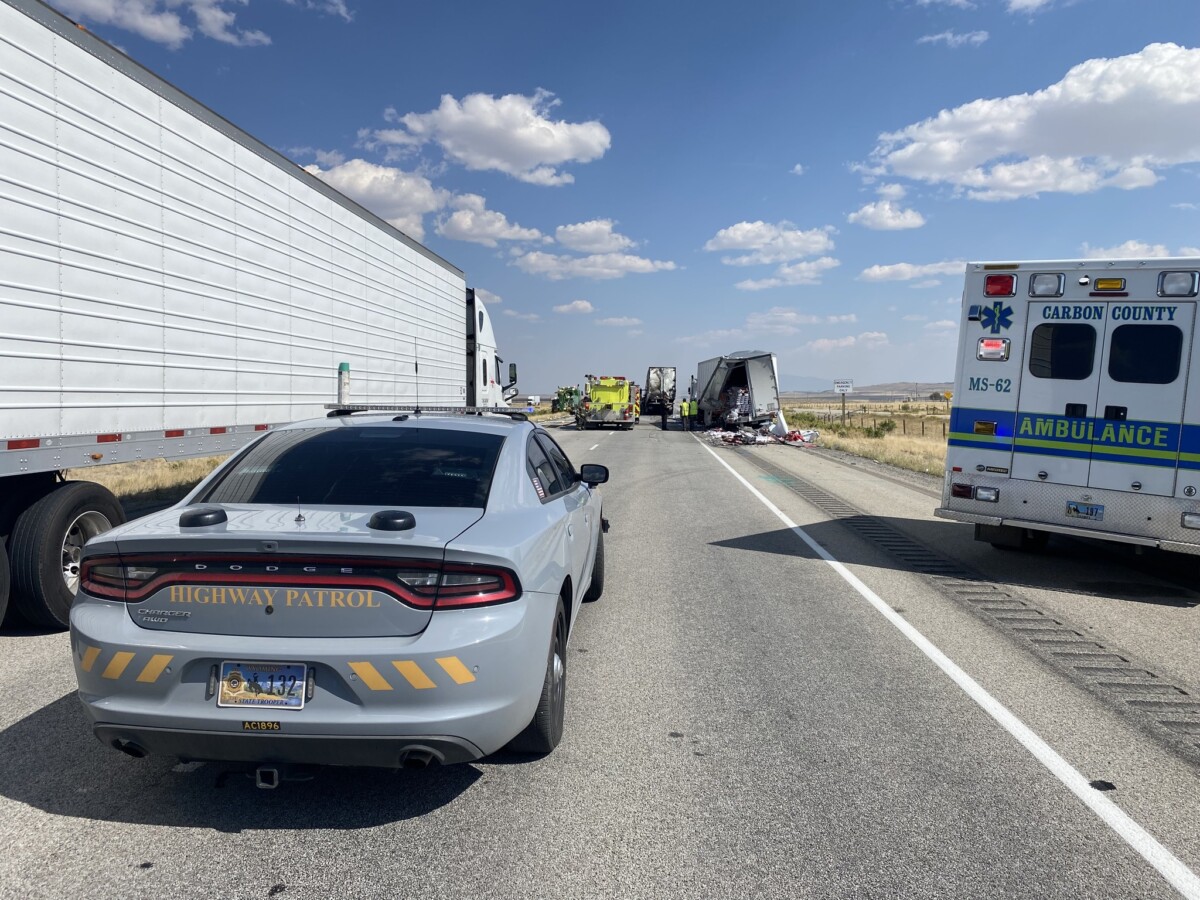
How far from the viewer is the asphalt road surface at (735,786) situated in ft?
10.1

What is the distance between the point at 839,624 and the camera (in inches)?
256

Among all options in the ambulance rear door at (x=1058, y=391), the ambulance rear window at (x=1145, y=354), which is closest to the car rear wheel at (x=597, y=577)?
the ambulance rear door at (x=1058, y=391)

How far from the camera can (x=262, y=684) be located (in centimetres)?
319

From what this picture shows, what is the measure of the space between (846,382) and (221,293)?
31613 millimetres

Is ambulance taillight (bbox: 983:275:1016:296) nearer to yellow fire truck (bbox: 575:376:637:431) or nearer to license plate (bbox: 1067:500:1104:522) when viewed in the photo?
license plate (bbox: 1067:500:1104:522)

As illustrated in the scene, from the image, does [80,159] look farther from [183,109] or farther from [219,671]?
[219,671]

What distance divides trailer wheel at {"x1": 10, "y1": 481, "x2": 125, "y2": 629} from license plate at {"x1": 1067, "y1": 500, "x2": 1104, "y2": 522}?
8.22 meters

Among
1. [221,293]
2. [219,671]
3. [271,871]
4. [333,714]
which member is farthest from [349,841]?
[221,293]

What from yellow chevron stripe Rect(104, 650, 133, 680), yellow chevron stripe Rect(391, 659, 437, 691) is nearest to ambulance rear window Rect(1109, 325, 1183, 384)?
yellow chevron stripe Rect(391, 659, 437, 691)

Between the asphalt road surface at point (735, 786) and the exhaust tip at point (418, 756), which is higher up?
the exhaust tip at point (418, 756)

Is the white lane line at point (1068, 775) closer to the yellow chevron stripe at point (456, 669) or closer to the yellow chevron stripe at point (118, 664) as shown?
the yellow chevron stripe at point (456, 669)

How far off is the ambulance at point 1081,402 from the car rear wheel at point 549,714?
5.97 metres

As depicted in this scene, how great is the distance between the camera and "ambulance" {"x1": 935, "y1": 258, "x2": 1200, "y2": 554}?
7.56 meters

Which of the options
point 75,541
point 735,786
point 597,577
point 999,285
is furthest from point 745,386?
point 735,786
